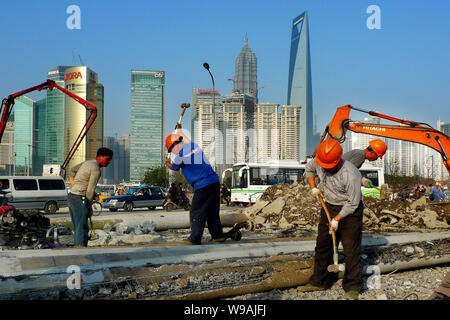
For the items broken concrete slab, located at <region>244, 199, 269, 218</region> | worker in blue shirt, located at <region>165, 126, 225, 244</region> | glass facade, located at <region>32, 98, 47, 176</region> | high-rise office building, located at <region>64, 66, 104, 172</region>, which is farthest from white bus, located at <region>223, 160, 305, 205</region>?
glass facade, located at <region>32, 98, 47, 176</region>

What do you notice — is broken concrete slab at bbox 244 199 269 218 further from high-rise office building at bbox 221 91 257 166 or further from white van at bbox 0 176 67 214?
high-rise office building at bbox 221 91 257 166

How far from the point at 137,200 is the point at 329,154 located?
2125cm

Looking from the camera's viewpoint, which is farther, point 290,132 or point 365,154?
point 290,132

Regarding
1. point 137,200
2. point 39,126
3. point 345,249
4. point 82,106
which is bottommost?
point 137,200

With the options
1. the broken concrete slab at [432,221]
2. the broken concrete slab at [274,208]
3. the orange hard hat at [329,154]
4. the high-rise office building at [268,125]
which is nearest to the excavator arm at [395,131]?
the broken concrete slab at [432,221]

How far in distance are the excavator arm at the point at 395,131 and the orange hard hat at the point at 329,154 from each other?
5.72 m

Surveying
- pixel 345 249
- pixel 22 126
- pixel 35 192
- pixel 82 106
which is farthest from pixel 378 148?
pixel 22 126

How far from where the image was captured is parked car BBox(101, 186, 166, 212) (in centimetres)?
2405

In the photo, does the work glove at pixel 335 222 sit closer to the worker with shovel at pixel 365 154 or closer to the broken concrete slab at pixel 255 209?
the worker with shovel at pixel 365 154

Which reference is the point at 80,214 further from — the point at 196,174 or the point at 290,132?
the point at 290,132

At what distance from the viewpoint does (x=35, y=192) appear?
65.7 feet

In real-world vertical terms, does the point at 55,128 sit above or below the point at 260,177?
above

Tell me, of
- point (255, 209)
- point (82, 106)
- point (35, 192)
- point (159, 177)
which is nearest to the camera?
point (255, 209)

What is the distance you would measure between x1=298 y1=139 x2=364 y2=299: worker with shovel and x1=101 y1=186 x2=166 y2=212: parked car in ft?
66.5
